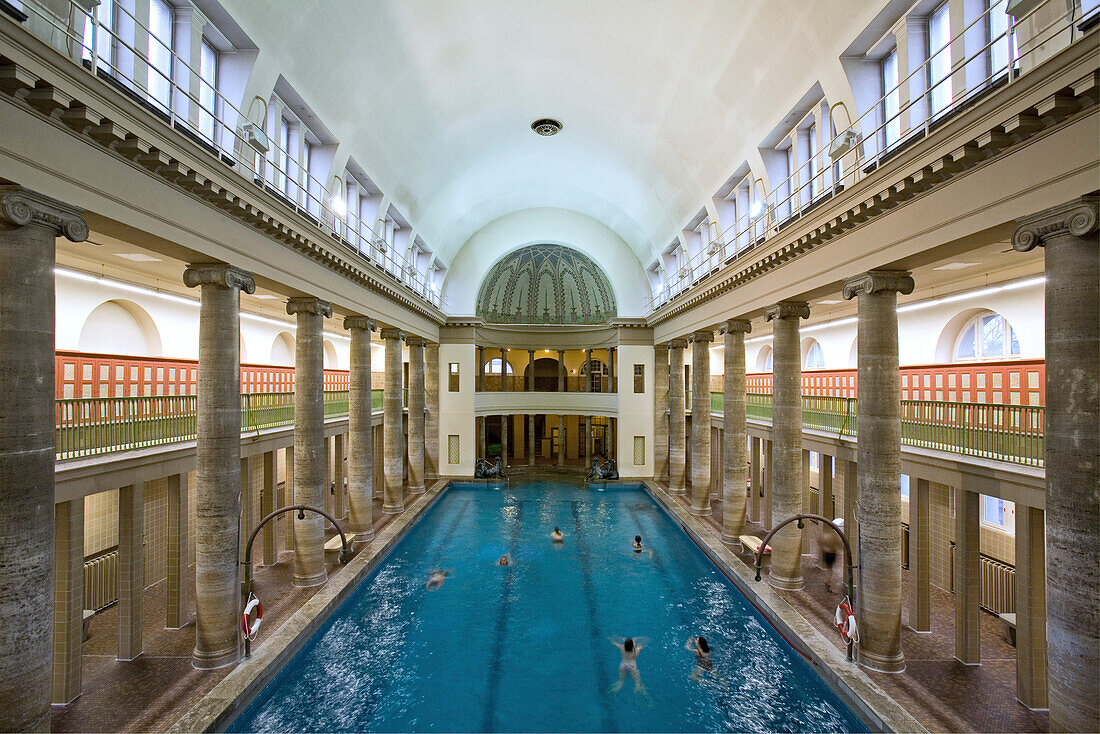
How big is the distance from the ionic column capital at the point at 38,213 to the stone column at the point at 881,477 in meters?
11.5

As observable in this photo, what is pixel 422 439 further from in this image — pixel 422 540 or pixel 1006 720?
pixel 1006 720

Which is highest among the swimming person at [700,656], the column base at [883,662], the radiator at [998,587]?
A: the radiator at [998,587]

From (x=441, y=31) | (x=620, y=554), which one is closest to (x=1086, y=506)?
(x=620, y=554)

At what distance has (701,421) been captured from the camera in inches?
781

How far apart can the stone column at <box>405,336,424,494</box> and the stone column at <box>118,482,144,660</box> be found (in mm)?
14617

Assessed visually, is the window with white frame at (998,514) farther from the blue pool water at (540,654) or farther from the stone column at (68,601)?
A: the stone column at (68,601)

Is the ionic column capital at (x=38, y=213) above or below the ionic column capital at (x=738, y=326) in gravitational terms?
above

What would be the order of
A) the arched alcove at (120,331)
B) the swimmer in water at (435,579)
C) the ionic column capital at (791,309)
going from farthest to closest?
the swimmer in water at (435,579) < the arched alcove at (120,331) < the ionic column capital at (791,309)

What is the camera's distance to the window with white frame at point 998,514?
1248 cm

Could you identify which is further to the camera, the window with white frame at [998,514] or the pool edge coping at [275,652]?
the window with white frame at [998,514]

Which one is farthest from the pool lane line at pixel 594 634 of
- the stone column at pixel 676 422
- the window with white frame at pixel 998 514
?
the window with white frame at pixel 998 514

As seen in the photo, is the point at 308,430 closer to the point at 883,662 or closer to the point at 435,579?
the point at 435,579

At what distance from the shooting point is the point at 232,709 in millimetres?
8023

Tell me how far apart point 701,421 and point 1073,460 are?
14012 millimetres
